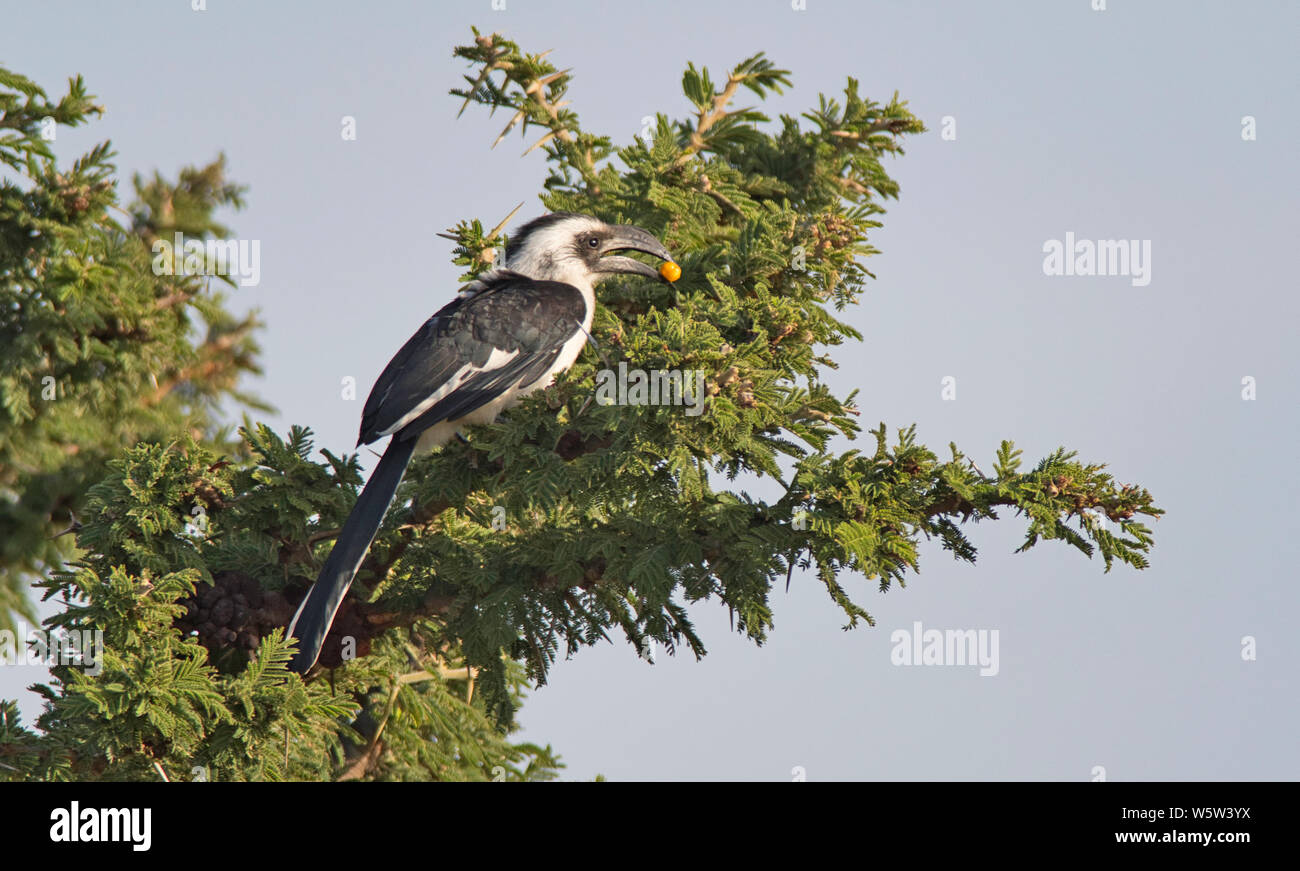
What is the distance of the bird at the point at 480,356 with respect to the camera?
5.81 meters

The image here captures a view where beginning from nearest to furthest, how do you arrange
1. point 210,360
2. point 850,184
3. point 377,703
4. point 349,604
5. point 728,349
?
point 728,349 → point 349,604 → point 377,703 → point 850,184 → point 210,360

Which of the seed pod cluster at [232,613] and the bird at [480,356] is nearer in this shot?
the bird at [480,356]

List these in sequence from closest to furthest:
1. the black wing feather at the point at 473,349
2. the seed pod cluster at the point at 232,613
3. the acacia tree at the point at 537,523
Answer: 1. the acacia tree at the point at 537,523
2. the seed pod cluster at the point at 232,613
3. the black wing feather at the point at 473,349

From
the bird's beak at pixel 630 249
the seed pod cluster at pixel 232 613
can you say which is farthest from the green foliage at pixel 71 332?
the bird's beak at pixel 630 249

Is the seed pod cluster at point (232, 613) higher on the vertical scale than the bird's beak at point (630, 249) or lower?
lower

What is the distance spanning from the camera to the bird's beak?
23.2 feet

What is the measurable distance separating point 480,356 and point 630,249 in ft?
3.86

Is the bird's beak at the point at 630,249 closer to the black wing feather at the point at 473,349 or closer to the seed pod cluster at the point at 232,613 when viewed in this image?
the black wing feather at the point at 473,349

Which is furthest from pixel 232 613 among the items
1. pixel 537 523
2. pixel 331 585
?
pixel 537 523

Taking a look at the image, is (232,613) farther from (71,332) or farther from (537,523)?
(71,332)
